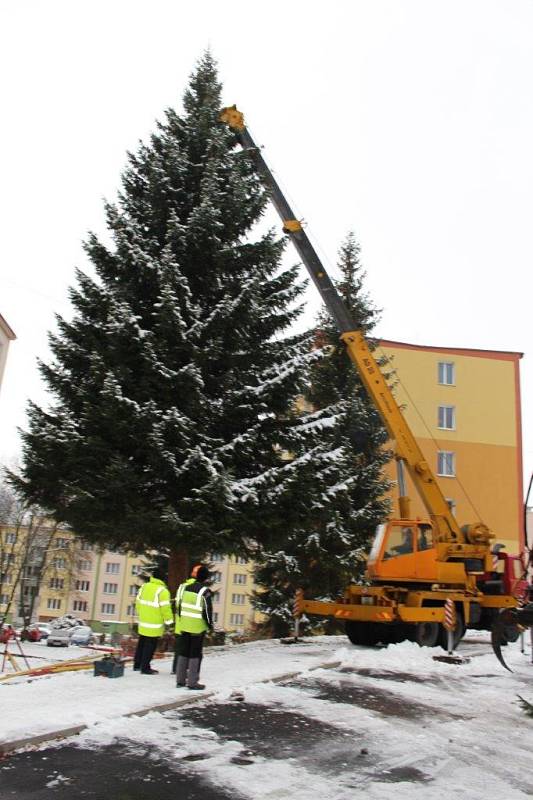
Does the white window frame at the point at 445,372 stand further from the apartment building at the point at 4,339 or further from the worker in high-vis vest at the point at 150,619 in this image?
the worker in high-vis vest at the point at 150,619

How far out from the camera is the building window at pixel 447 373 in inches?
1331

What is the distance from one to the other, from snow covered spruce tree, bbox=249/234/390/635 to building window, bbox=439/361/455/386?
1129 centimetres

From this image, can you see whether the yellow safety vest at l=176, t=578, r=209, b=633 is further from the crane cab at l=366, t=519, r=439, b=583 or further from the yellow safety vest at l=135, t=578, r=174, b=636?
the crane cab at l=366, t=519, r=439, b=583

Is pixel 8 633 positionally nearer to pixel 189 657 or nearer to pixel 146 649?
pixel 146 649

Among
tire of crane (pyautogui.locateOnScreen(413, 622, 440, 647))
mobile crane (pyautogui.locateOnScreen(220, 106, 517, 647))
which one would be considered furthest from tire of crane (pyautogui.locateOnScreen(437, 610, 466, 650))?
tire of crane (pyautogui.locateOnScreen(413, 622, 440, 647))

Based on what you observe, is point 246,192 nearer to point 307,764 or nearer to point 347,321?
point 347,321

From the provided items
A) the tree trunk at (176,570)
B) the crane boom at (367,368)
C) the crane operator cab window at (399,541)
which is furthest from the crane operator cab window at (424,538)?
the tree trunk at (176,570)

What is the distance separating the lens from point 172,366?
12828 millimetres

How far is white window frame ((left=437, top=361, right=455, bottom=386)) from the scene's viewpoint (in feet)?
111

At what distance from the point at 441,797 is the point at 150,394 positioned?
8.96 m

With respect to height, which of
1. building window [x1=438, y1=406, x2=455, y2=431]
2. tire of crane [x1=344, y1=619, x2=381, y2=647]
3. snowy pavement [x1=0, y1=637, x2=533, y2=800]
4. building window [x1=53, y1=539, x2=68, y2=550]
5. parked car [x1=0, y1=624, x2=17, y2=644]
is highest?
building window [x1=438, y1=406, x2=455, y2=431]

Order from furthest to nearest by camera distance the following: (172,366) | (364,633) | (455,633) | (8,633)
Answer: (455,633), (364,633), (8,633), (172,366)

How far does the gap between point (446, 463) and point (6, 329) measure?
852 inches

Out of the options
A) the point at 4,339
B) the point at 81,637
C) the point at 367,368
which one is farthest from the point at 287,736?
the point at 81,637
